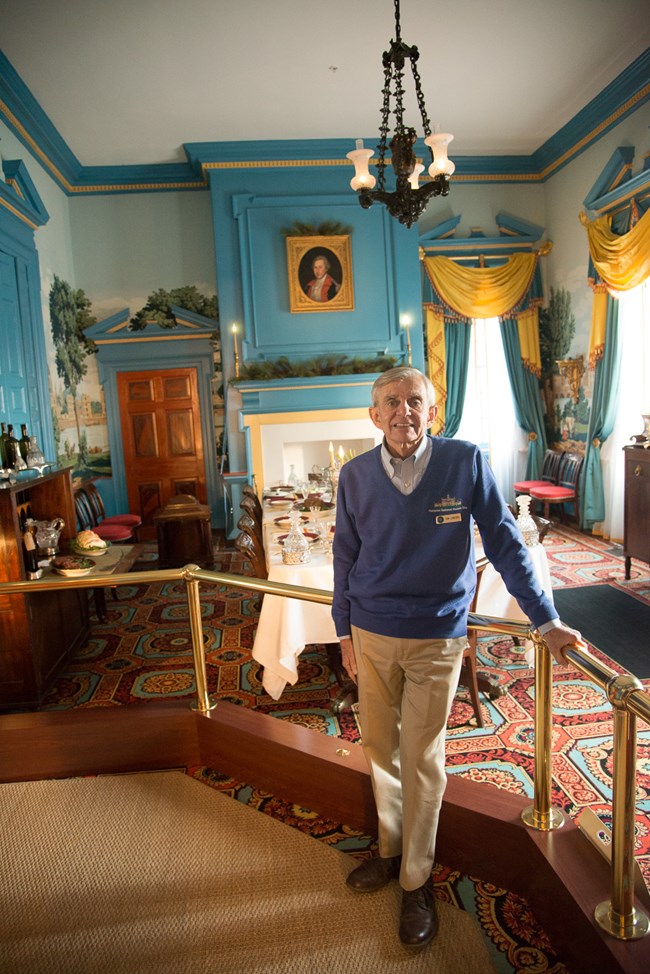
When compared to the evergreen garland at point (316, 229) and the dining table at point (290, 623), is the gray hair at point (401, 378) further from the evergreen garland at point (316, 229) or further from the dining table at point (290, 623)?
the evergreen garland at point (316, 229)

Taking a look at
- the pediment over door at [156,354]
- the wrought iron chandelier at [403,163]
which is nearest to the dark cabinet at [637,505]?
the wrought iron chandelier at [403,163]

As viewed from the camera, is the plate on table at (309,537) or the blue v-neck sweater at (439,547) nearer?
the blue v-neck sweater at (439,547)

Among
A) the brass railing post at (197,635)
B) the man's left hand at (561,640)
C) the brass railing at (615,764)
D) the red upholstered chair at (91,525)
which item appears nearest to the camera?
the brass railing at (615,764)

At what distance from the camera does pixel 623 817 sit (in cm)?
172

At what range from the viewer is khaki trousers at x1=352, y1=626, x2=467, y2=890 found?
2.04m

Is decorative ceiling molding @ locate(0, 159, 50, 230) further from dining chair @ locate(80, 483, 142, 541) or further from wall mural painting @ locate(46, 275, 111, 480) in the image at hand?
dining chair @ locate(80, 483, 142, 541)

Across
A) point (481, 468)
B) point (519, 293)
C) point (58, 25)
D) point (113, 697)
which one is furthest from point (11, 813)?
point (519, 293)

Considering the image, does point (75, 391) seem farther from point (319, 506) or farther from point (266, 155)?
point (319, 506)

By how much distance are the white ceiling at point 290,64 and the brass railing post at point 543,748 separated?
553cm

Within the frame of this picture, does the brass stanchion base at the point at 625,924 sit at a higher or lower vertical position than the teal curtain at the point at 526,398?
lower

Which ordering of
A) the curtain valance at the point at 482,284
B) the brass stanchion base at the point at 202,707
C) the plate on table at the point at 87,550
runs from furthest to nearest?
the curtain valance at the point at 482,284, the plate on table at the point at 87,550, the brass stanchion base at the point at 202,707

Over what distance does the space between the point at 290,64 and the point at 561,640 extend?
636cm

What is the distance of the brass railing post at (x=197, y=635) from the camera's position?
303 centimetres

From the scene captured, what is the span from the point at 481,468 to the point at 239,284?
699 centimetres
